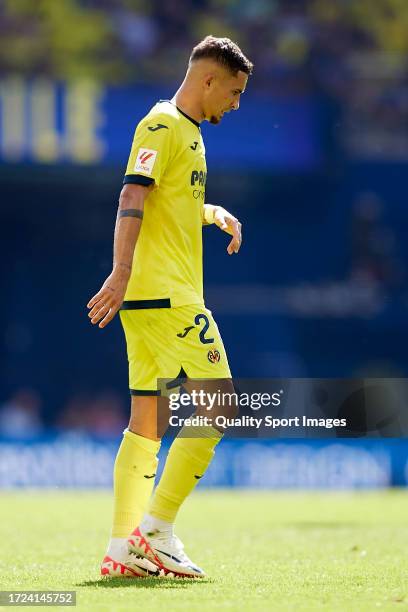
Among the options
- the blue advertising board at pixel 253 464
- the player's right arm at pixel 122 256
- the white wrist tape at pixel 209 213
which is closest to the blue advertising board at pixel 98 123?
the blue advertising board at pixel 253 464

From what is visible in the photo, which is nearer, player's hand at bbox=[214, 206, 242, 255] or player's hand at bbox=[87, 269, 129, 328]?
player's hand at bbox=[87, 269, 129, 328]

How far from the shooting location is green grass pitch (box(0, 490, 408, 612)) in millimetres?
4789

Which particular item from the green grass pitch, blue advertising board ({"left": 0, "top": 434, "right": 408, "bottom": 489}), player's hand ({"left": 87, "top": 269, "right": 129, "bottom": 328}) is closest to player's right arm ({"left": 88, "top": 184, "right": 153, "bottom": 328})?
player's hand ({"left": 87, "top": 269, "right": 129, "bottom": 328})

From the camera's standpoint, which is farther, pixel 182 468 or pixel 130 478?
pixel 130 478

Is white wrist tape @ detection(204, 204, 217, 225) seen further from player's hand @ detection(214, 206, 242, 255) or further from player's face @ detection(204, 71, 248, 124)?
player's face @ detection(204, 71, 248, 124)

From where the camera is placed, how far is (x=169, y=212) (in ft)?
17.9

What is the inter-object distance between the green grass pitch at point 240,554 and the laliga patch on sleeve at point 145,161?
175cm

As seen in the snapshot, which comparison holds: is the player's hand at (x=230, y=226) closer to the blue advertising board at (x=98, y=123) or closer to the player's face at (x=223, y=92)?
the player's face at (x=223, y=92)

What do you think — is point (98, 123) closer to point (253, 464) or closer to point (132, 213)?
point (253, 464)

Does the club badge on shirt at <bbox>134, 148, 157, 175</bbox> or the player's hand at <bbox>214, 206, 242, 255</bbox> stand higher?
the club badge on shirt at <bbox>134, 148, 157, 175</bbox>

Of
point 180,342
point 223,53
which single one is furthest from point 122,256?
point 223,53

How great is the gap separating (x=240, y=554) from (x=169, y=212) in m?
2.30

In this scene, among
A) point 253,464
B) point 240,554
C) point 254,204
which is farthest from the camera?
point 254,204

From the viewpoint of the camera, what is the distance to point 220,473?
15.4 m
